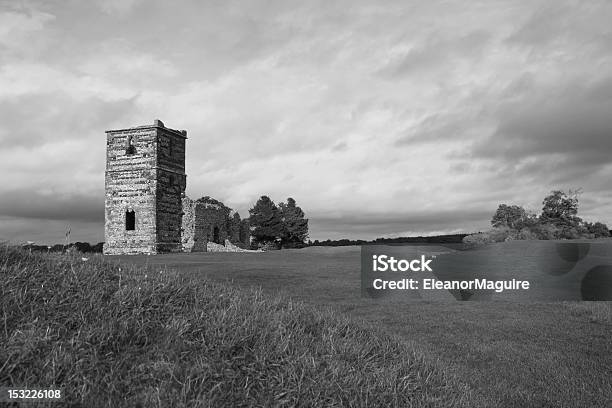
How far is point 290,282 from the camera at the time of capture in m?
15.5

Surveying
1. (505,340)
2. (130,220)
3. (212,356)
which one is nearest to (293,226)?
(130,220)

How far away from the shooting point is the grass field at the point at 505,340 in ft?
20.0

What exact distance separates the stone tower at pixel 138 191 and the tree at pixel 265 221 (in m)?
24.5

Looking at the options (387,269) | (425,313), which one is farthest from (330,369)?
(425,313)

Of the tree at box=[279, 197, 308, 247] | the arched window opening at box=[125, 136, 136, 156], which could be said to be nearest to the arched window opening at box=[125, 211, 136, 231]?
the arched window opening at box=[125, 136, 136, 156]

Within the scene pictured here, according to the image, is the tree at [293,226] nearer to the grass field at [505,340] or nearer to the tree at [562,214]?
the tree at [562,214]

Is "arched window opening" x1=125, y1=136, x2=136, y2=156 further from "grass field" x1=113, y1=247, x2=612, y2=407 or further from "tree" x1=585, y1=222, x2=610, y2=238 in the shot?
"tree" x1=585, y1=222, x2=610, y2=238

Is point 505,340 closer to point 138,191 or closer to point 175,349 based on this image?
point 175,349

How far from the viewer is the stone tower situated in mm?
36219

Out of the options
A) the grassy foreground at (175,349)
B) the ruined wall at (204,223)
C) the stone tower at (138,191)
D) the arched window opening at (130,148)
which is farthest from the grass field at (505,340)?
the arched window opening at (130,148)

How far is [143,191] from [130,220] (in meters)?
2.57

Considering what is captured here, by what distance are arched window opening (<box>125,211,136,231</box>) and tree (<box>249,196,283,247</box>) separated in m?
26.1

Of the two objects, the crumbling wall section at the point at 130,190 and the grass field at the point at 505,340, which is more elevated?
the crumbling wall section at the point at 130,190

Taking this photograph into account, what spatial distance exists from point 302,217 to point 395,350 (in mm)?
59076
